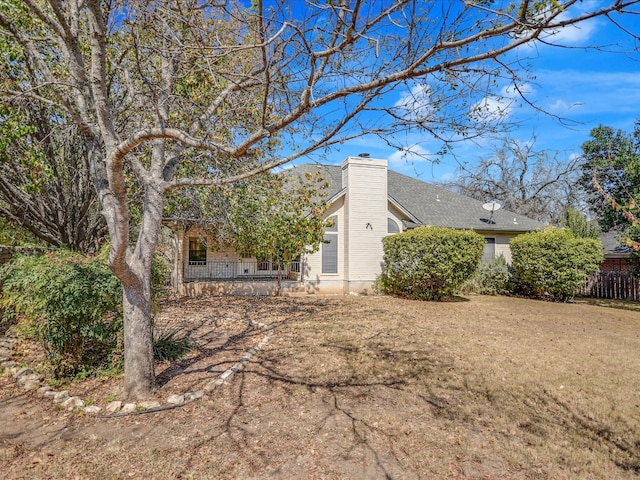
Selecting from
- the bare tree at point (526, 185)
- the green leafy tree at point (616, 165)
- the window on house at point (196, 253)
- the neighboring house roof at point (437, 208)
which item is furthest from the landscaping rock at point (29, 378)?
the bare tree at point (526, 185)

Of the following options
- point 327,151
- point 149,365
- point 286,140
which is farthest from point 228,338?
point 327,151

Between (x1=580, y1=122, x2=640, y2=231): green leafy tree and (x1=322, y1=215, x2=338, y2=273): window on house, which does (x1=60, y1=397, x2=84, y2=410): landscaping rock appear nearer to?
(x1=322, y1=215, x2=338, y2=273): window on house

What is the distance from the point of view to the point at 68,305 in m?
4.91

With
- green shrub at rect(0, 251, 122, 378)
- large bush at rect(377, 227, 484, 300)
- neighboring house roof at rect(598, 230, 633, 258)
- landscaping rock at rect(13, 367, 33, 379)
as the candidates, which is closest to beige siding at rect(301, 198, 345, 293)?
large bush at rect(377, 227, 484, 300)

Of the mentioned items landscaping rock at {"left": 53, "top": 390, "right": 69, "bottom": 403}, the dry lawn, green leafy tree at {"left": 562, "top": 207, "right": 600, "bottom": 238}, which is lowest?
the dry lawn

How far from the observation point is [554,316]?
1138cm

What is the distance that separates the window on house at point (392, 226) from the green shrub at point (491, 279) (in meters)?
3.86

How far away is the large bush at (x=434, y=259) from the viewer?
13.6 meters

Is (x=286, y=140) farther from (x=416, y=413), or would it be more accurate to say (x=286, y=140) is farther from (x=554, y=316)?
(x=554, y=316)

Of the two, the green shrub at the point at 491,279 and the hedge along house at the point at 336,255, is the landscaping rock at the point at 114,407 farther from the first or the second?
the green shrub at the point at 491,279

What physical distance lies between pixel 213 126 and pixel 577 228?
56.4 feet

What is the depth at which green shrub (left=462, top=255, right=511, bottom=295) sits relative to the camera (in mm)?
16641

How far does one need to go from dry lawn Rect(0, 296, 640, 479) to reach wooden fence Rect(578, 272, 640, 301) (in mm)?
10709

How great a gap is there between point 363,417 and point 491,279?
1450 cm
